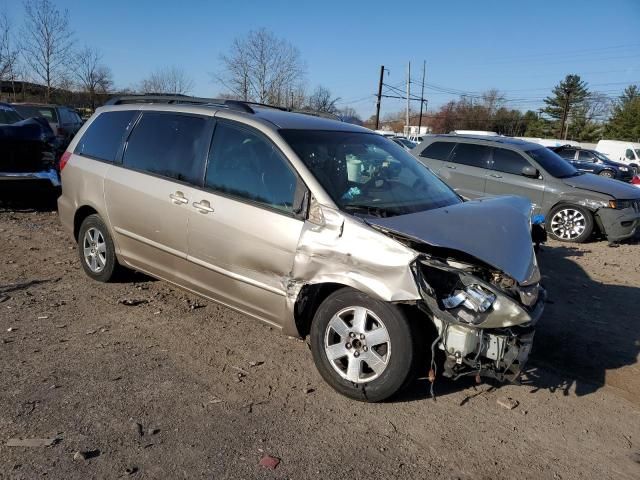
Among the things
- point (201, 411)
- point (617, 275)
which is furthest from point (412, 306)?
point (617, 275)

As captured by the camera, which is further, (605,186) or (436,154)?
(436,154)

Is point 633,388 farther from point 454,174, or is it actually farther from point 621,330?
point 454,174

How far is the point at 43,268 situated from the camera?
5836 mm

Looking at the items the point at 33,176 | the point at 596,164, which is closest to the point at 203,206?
the point at 33,176

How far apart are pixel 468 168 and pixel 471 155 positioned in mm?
301

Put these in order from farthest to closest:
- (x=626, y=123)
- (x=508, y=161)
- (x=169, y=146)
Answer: (x=626, y=123) < (x=508, y=161) < (x=169, y=146)

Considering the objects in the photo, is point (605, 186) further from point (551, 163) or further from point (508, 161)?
point (508, 161)

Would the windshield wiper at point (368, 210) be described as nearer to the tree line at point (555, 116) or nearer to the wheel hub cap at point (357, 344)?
the wheel hub cap at point (357, 344)

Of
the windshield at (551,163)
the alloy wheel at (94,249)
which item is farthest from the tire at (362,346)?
the windshield at (551,163)

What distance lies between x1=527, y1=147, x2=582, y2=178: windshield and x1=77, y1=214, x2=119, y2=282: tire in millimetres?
7858

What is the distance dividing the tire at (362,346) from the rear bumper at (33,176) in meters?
7.08

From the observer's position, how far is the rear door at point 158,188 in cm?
429

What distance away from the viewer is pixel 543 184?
963 cm

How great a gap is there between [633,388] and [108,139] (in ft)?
16.5
